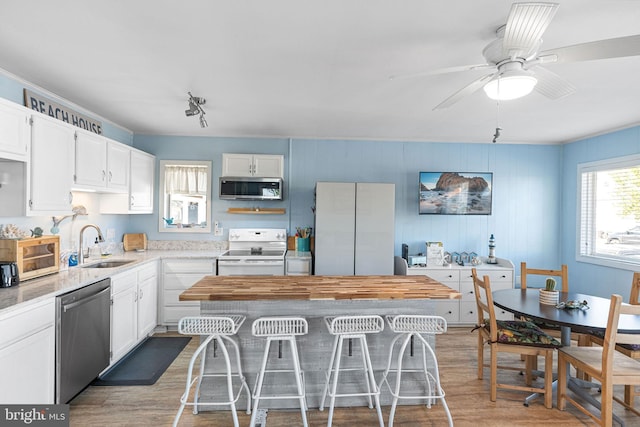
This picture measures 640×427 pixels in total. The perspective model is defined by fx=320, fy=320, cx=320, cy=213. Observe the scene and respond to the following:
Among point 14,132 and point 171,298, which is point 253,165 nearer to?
point 171,298

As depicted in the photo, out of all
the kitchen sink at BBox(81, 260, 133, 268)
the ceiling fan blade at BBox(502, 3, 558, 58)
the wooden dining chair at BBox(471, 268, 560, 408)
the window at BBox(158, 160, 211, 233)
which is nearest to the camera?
the ceiling fan blade at BBox(502, 3, 558, 58)

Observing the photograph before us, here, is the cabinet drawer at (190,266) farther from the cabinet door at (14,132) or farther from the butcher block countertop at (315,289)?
the cabinet door at (14,132)

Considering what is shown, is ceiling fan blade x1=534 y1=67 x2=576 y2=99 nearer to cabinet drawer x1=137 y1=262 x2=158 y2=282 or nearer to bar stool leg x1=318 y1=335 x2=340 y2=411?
bar stool leg x1=318 y1=335 x2=340 y2=411

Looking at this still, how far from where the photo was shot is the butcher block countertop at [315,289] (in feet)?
7.05

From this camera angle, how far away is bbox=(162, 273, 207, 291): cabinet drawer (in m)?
3.87

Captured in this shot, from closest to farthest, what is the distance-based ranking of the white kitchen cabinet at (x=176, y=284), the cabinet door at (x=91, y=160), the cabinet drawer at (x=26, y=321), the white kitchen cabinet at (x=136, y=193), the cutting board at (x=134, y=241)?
the cabinet drawer at (x=26, y=321), the cabinet door at (x=91, y=160), the white kitchen cabinet at (x=136, y=193), the white kitchen cabinet at (x=176, y=284), the cutting board at (x=134, y=241)

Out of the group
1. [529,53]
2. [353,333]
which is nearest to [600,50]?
[529,53]

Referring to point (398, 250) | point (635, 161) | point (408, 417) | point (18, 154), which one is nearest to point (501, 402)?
point (408, 417)

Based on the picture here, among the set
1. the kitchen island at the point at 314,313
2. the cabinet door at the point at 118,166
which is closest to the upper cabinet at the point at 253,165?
the cabinet door at the point at 118,166

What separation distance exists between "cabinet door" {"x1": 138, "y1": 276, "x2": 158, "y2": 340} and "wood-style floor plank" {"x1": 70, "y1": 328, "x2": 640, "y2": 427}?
2.61 ft

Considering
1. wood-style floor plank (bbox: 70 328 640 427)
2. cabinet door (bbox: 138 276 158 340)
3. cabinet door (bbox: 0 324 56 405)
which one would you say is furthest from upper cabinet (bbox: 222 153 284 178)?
cabinet door (bbox: 0 324 56 405)

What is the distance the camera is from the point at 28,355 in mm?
1941

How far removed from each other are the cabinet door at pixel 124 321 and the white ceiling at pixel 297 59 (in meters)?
1.91

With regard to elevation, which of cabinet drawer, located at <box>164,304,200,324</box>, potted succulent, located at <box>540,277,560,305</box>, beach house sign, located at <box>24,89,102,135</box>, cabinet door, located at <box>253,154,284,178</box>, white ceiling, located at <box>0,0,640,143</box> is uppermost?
white ceiling, located at <box>0,0,640,143</box>
